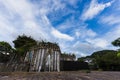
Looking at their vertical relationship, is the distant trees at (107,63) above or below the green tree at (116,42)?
below

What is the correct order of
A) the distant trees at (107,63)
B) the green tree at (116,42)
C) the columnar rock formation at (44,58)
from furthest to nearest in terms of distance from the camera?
the green tree at (116,42) < the distant trees at (107,63) < the columnar rock formation at (44,58)

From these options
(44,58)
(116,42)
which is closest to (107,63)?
(116,42)

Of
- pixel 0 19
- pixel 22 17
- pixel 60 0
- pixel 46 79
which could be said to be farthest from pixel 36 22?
pixel 46 79

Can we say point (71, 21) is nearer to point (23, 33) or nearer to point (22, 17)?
point (22, 17)

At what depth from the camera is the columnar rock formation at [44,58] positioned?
7984mm

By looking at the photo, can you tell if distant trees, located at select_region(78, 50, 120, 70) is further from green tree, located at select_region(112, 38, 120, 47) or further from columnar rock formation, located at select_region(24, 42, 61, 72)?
columnar rock formation, located at select_region(24, 42, 61, 72)

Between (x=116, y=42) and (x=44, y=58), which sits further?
(x=116, y=42)

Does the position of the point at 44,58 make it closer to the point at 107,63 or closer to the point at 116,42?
the point at 107,63

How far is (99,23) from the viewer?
8.12 metres

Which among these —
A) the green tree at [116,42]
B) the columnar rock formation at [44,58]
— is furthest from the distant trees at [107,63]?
the columnar rock formation at [44,58]

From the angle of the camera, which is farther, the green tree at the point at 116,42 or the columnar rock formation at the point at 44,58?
the green tree at the point at 116,42

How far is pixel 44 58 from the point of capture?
8.23 meters

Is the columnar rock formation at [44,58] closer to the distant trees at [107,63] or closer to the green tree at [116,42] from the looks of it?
the distant trees at [107,63]

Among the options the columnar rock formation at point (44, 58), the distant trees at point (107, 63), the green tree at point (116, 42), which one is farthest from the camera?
the green tree at point (116, 42)
